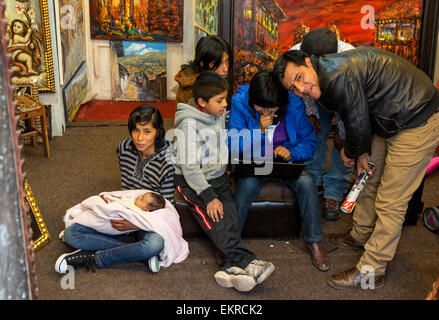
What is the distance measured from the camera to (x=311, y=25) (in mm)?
5363

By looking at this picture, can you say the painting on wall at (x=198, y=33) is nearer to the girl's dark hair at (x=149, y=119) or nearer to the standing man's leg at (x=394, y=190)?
the girl's dark hair at (x=149, y=119)

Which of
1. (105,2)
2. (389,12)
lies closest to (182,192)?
(389,12)

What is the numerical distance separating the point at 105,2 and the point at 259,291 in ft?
20.5

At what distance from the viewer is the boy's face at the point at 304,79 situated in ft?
7.94

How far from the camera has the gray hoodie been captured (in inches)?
111

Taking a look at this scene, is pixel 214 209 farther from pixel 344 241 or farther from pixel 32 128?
pixel 32 128

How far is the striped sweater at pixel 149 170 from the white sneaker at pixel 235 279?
0.61 metres

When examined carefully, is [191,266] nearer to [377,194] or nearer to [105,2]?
[377,194]

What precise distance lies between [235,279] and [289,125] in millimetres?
1129

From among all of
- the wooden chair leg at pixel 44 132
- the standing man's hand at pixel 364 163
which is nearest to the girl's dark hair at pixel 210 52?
the standing man's hand at pixel 364 163

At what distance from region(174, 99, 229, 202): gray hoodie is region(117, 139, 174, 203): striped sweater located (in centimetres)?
8

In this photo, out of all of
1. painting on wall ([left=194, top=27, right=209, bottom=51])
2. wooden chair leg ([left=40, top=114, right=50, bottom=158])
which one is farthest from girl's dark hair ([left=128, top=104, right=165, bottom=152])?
painting on wall ([left=194, top=27, right=209, bottom=51])

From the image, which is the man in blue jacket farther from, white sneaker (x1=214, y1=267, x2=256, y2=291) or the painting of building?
the painting of building

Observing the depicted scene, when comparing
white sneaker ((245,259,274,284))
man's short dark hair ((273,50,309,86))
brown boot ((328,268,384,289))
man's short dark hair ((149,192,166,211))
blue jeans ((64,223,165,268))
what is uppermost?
man's short dark hair ((273,50,309,86))
